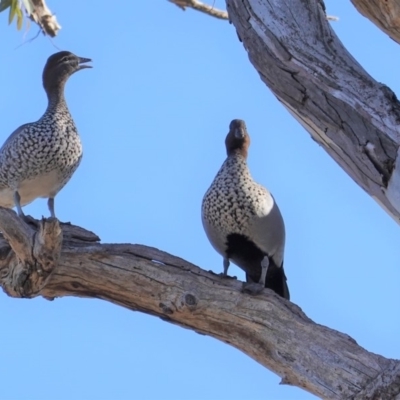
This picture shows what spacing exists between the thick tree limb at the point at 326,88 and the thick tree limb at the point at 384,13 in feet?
0.60

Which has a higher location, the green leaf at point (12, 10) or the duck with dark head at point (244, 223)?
the green leaf at point (12, 10)

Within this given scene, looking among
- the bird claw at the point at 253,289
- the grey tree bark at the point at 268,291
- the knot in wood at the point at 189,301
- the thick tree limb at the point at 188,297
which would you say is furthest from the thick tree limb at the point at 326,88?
the knot in wood at the point at 189,301

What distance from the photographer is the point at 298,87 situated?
14.5 ft

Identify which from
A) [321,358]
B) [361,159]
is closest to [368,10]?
[361,159]

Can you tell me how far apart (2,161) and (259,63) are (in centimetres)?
234

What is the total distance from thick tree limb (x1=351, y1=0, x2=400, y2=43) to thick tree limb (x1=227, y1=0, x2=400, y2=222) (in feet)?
0.60

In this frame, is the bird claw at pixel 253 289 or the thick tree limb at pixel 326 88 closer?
the thick tree limb at pixel 326 88

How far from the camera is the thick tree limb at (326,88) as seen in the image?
4.11m

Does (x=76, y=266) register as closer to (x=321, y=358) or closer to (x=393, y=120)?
(x=321, y=358)

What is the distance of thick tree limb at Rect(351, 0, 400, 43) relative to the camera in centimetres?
445

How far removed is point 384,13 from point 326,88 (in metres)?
0.49

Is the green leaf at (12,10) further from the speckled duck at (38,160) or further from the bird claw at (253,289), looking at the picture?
the bird claw at (253,289)

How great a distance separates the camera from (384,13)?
14.8 ft

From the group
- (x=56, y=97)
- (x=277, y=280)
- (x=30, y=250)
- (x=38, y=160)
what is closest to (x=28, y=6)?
(x=56, y=97)
